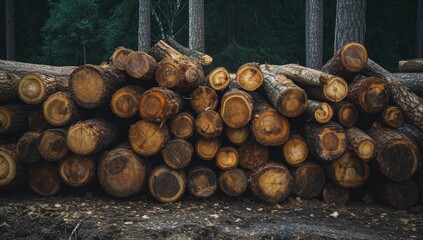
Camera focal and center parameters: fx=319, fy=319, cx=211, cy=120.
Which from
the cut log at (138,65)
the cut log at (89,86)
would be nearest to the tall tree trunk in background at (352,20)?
the cut log at (138,65)

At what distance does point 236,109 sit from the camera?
416 centimetres

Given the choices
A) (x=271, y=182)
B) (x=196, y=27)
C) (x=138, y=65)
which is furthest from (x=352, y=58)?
(x=196, y=27)

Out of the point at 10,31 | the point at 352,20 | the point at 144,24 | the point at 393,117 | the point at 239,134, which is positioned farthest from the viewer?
the point at 10,31

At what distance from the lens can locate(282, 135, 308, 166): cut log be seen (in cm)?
441

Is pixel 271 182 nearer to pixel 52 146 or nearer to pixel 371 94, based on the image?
pixel 371 94

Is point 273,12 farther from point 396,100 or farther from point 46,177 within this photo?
point 46,177

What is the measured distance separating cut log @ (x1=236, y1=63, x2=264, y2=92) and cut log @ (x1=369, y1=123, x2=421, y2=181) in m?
1.81

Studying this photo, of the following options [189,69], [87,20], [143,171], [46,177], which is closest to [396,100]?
[189,69]

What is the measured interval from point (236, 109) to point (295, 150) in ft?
3.39

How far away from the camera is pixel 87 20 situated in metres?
14.6

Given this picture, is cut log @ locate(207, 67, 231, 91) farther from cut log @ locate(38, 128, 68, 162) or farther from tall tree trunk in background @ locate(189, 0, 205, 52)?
tall tree trunk in background @ locate(189, 0, 205, 52)

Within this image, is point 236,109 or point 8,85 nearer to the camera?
point 236,109

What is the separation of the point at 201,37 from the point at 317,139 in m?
7.80

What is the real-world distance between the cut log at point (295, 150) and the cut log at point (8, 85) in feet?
12.8
